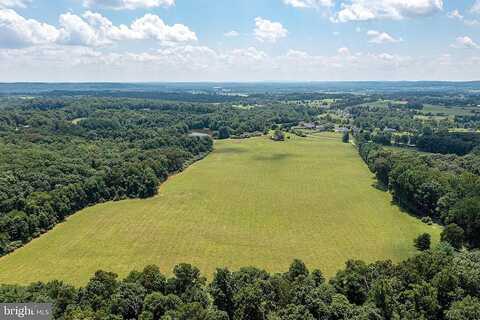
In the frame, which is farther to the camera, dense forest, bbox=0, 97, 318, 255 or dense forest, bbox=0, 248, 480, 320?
dense forest, bbox=0, 97, 318, 255

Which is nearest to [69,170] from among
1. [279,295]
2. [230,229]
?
[230,229]

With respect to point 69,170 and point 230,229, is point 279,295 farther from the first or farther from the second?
point 69,170

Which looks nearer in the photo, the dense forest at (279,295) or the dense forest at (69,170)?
the dense forest at (279,295)

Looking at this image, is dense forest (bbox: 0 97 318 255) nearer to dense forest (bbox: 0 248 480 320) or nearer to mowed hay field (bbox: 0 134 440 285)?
mowed hay field (bbox: 0 134 440 285)

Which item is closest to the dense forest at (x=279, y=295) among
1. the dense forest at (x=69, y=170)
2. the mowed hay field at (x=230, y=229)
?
the mowed hay field at (x=230, y=229)

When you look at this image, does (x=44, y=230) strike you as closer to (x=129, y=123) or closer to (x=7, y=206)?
(x=7, y=206)

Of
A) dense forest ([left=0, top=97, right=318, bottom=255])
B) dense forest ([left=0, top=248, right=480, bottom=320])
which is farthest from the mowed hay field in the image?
dense forest ([left=0, top=248, right=480, bottom=320])

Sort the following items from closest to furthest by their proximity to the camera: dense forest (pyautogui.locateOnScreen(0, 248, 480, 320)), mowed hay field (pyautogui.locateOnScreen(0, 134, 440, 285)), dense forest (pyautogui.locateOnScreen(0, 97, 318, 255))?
dense forest (pyautogui.locateOnScreen(0, 248, 480, 320))
mowed hay field (pyautogui.locateOnScreen(0, 134, 440, 285))
dense forest (pyautogui.locateOnScreen(0, 97, 318, 255))

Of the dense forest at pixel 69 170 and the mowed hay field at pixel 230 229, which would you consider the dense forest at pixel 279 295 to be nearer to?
the mowed hay field at pixel 230 229

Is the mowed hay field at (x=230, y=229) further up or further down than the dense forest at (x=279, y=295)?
further down
